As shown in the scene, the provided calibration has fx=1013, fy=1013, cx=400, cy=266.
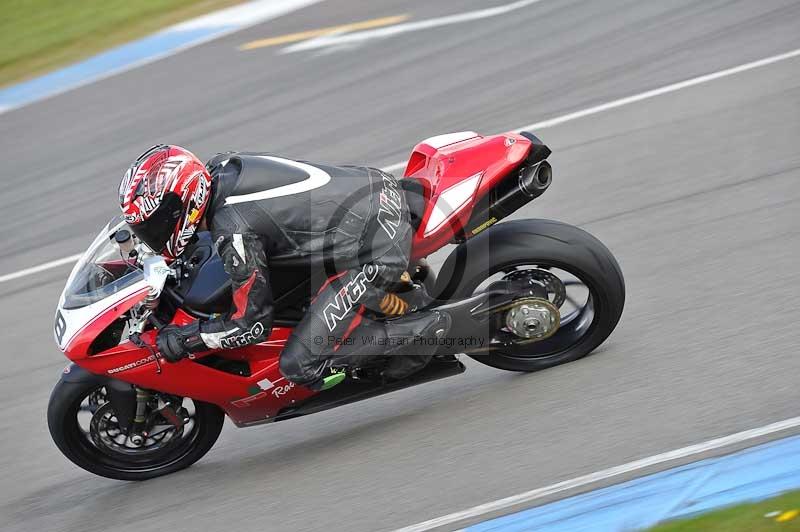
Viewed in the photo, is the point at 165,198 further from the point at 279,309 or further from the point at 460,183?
the point at 460,183

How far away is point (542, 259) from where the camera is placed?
495 centimetres

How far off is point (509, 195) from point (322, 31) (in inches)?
258

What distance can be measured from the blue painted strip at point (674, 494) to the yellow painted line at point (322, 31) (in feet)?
24.2

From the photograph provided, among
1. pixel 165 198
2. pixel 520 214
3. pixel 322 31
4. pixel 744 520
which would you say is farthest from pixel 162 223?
pixel 322 31

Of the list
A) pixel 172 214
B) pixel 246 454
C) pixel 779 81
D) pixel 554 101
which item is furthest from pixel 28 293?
pixel 779 81

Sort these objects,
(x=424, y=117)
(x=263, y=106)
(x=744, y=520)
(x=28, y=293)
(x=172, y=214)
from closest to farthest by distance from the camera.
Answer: (x=744, y=520) → (x=172, y=214) → (x=28, y=293) → (x=424, y=117) → (x=263, y=106)

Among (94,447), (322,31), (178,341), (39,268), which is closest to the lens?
(178,341)

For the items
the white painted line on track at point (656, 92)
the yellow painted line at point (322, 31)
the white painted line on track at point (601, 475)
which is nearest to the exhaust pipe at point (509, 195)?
the white painted line on track at point (601, 475)

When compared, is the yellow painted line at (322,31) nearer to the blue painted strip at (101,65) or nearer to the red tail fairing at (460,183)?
the blue painted strip at (101,65)

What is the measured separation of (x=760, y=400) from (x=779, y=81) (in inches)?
170

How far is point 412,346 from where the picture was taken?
16.3ft

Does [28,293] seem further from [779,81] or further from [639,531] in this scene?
[779,81]

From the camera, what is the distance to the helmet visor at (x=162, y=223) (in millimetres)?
4402

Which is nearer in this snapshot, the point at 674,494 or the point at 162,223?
the point at 674,494
